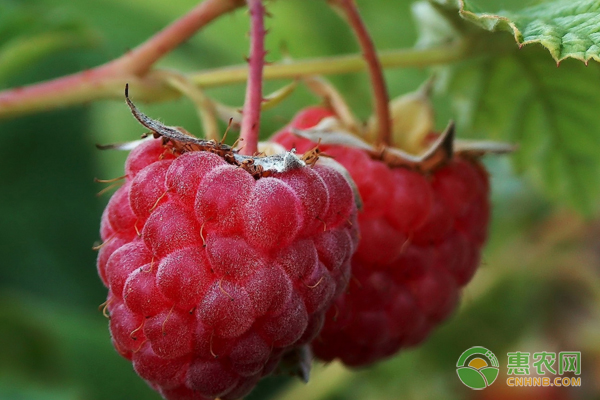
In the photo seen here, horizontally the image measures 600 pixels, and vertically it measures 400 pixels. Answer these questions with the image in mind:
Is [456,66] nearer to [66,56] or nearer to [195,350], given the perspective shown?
[195,350]

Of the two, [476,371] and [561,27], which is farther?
[476,371]

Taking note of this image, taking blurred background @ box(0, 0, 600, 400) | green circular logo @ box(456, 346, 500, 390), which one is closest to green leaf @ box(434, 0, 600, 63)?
blurred background @ box(0, 0, 600, 400)

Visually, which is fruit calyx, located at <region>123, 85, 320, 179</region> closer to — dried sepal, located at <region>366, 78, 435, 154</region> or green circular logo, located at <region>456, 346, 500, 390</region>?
dried sepal, located at <region>366, 78, 435, 154</region>

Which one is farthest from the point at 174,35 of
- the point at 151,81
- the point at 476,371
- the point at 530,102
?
the point at 476,371

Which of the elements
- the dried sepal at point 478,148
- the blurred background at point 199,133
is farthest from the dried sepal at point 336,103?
the blurred background at point 199,133

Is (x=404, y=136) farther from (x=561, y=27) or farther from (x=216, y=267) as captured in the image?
(x=216, y=267)

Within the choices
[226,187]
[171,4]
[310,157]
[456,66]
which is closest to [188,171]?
[226,187]
